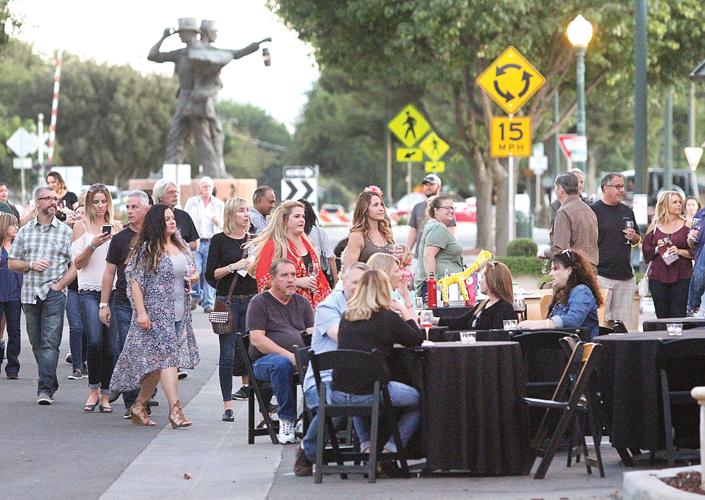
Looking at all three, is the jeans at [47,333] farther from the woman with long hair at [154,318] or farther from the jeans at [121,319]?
the woman with long hair at [154,318]

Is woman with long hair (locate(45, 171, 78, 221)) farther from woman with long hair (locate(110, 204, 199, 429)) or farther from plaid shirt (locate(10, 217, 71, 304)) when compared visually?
woman with long hair (locate(110, 204, 199, 429))

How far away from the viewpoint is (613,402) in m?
11.3

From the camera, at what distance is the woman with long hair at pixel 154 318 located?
13648 mm

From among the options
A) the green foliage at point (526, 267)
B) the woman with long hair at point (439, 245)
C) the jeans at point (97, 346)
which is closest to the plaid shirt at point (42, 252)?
the jeans at point (97, 346)

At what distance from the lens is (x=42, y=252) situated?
15727 millimetres

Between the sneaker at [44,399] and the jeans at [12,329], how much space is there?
6.50ft

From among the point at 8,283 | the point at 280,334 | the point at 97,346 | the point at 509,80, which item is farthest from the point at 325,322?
the point at 509,80

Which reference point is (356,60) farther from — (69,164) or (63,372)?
(69,164)

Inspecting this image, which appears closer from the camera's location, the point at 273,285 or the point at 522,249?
the point at 273,285

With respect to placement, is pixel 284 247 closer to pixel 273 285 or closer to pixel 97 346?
pixel 273 285

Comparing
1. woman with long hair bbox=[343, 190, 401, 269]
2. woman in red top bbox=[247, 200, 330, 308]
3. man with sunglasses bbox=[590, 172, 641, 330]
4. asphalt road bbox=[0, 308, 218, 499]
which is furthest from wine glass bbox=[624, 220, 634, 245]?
asphalt road bbox=[0, 308, 218, 499]

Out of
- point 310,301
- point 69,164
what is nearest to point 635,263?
point 310,301

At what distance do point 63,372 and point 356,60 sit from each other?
2111 cm

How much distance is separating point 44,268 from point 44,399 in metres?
A: 1.22
